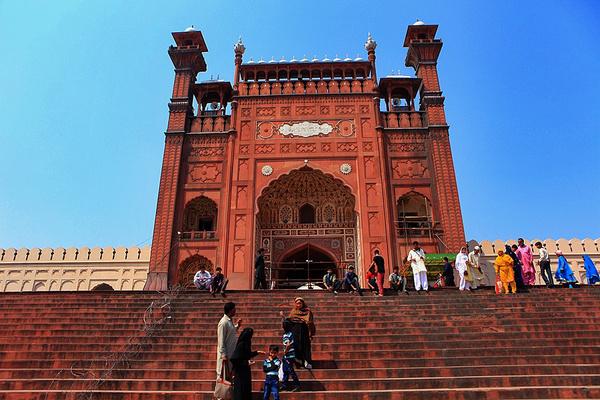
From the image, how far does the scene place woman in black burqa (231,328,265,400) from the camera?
15.3 feet

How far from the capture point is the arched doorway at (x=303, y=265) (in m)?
18.6

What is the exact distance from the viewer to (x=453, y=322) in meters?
8.39

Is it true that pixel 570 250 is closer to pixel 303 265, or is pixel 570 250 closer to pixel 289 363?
pixel 303 265

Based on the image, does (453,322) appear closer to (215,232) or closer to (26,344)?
(26,344)

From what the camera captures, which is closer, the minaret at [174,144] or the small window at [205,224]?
the minaret at [174,144]

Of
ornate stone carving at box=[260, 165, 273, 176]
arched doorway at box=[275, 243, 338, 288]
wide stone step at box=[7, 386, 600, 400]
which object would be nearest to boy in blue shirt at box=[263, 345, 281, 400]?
wide stone step at box=[7, 386, 600, 400]

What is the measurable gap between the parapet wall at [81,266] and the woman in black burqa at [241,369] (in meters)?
18.4

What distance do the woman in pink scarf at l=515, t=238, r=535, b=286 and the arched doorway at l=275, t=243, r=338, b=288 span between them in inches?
314

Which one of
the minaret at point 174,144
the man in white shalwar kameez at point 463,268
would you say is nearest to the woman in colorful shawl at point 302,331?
the man in white shalwar kameez at point 463,268

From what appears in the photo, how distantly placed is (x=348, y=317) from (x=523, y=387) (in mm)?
3639

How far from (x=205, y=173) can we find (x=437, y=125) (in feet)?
32.0

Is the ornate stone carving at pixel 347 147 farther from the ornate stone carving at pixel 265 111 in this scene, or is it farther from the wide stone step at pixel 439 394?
the wide stone step at pixel 439 394

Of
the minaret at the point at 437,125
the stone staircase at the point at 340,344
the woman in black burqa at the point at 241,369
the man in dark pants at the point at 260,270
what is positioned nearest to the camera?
the woman in black burqa at the point at 241,369

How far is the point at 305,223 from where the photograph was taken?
19.5 metres
